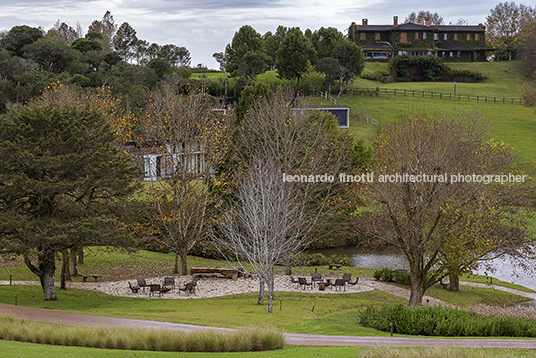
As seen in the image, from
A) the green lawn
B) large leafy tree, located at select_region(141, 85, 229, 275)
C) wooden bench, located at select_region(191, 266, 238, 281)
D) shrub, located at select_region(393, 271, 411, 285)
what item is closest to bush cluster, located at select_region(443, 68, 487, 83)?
shrub, located at select_region(393, 271, 411, 285)

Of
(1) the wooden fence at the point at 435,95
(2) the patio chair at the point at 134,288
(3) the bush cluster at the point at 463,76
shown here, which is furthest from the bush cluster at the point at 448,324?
(3) the bush cluster at the point at 463,76

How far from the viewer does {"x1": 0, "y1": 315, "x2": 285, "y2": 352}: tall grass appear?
16.2 m

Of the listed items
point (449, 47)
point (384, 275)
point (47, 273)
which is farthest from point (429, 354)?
point (449, 47)

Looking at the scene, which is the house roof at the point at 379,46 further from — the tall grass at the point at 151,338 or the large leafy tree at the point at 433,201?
the tall grass at the point at 151,338

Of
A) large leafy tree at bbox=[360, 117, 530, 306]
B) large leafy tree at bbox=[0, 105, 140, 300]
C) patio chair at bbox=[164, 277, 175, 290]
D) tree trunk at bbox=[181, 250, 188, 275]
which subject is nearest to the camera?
large leafy tree at bbox=[0, 105, 140, 300]

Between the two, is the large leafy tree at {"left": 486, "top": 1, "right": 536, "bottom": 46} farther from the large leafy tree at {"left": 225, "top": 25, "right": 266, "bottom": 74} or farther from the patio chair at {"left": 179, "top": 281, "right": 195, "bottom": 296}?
the patio chair at {"left": 179, "top": 281, "right": 195, "bottom": 296}

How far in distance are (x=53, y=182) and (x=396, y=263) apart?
28.7 metres

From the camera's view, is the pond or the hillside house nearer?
the pond

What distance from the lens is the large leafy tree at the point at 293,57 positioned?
10427 centimetres

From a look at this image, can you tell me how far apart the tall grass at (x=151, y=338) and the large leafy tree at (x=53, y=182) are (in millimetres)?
6570

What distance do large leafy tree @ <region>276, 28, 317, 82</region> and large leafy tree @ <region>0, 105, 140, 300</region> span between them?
267 feet

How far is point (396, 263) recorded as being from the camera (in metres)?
42.3

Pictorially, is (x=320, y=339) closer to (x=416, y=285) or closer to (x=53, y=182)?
(x=416, y=285)

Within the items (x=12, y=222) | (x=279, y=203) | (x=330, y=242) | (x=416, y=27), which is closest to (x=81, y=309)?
(x=12, y=222)
